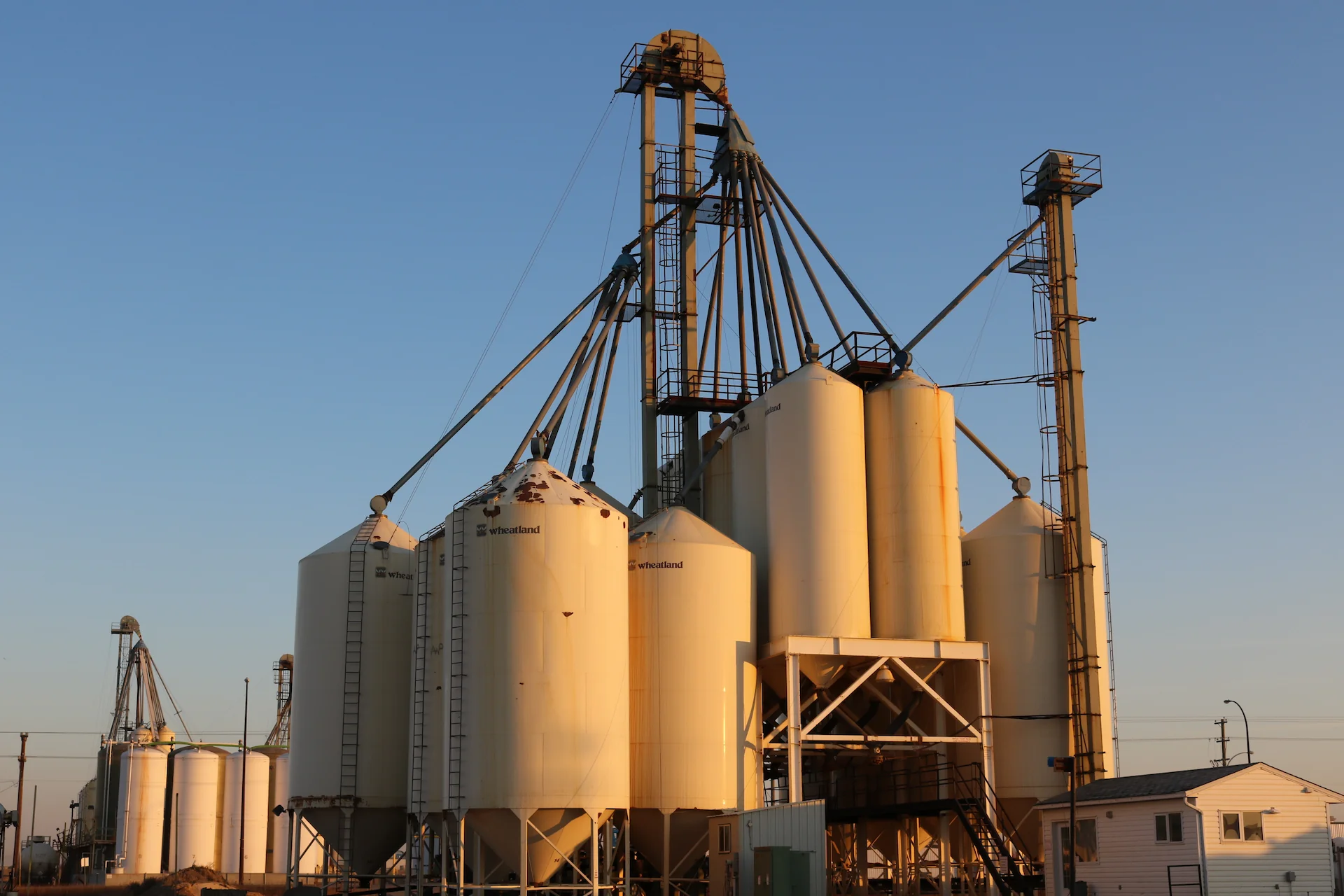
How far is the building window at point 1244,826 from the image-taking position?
117ft

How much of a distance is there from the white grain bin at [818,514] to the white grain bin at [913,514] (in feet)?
2.39

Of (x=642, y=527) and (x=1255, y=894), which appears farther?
(x=642, y=527)

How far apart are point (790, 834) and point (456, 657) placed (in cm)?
1135

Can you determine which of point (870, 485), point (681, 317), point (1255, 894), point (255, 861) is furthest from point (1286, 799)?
point (255, 861)

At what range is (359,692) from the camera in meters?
51.2

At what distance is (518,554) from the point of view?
148ft

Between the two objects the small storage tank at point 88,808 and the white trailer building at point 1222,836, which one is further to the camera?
the small storage tank at point 88,808

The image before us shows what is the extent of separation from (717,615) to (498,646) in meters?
7.27

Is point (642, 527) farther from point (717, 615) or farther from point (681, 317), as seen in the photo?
point (681, 317)

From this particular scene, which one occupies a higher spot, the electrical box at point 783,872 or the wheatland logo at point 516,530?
the wheatland logo at point 516,530

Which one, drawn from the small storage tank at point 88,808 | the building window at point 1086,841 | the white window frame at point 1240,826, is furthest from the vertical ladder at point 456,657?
the small storage tank at point 88,808

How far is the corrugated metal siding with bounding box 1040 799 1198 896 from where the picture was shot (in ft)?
117

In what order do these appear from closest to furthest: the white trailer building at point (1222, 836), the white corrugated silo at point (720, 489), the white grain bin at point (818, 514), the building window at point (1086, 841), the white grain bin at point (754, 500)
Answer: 1. the white trailer building at point (1222, 836)
2. the building window at point (1086, 841)
3. the white grain bin at point (818, 514)
4. the white grain bin at point (754, 500)
5. the white corrugated silo at point (720, 489)

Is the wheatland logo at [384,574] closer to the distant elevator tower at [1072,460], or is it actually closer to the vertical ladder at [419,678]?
the vertical ladder at [419,678]
